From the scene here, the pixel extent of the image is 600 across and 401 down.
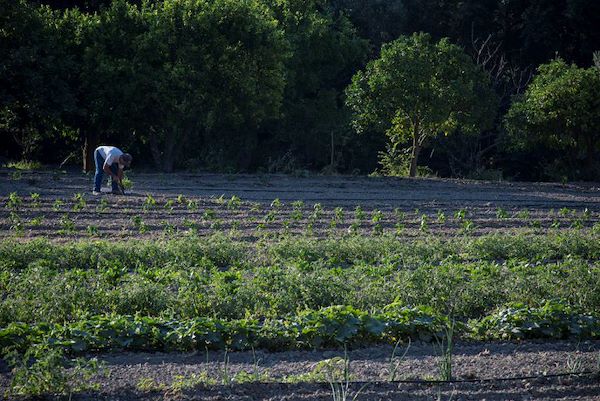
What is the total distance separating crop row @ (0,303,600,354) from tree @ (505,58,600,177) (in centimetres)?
1761

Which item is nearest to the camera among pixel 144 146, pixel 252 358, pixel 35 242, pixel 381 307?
pixel 252 358

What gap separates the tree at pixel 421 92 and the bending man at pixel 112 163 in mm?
8984

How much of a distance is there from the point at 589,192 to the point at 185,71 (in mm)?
11365

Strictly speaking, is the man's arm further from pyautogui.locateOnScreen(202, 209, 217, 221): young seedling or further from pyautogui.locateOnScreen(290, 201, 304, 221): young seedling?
pyautogui.locateOnScreen(290, 201, 304, 221): young seedling

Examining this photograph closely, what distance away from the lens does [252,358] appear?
7262 millimetres

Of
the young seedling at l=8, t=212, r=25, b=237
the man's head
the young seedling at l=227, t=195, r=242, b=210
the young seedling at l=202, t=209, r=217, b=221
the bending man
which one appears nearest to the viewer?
the young seedling at l=8, t=212, r=25, b=237

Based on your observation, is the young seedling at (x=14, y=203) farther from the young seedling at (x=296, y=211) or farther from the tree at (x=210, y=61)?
the tree at (x=210, y=61)

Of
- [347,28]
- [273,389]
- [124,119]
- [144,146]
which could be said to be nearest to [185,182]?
[124,119]

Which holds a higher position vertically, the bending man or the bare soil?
the bending man

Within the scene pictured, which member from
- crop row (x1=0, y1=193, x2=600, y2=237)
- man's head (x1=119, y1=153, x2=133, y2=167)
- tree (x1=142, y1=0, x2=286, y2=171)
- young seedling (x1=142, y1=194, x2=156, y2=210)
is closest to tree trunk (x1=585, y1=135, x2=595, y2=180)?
crop row (x1=0, y1=193, x2=600, y2=237)

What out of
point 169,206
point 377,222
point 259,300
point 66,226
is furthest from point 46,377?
point 169,206

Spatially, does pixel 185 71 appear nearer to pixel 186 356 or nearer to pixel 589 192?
pixel 589 192

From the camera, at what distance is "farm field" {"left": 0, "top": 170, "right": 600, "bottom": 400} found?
6398mm

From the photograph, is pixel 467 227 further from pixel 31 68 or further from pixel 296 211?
pixel 31 68
